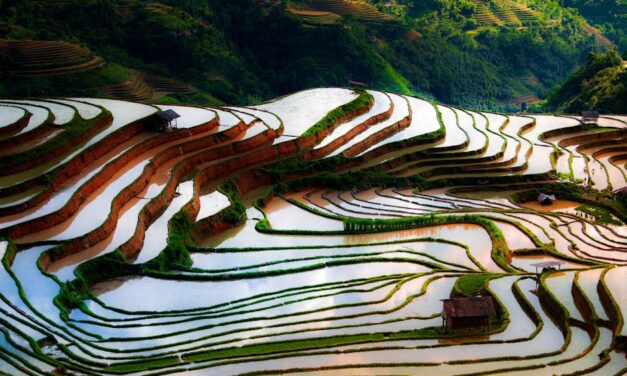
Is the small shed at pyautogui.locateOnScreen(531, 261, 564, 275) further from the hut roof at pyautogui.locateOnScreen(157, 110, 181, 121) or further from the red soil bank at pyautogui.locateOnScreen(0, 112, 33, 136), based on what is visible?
the red soil bank at pyautogui.locateOnScreen(0, 112, 33, 136)

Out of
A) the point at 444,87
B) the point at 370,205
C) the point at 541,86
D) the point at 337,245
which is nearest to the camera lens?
the point at 337,245

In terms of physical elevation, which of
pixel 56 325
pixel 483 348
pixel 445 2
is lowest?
pixel 56 325

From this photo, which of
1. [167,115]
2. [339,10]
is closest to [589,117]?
[167,115]

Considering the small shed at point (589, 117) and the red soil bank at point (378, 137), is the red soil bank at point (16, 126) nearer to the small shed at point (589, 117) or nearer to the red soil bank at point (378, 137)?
the red soil bank at point (378, 137)

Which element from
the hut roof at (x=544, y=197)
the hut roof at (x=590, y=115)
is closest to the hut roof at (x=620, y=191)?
the hut roof at (x=544, y=197)

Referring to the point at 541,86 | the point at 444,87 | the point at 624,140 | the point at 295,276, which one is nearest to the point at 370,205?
the point at 295,276

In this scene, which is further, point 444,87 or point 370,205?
point 444,87

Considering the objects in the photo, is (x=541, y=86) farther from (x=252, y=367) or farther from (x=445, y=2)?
(x=252, y=367)

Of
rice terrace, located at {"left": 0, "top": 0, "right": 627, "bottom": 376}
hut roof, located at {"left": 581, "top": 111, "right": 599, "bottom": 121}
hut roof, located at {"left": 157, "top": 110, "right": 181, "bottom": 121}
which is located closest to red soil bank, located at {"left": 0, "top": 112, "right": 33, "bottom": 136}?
rice terrace, located at {"left": 0, "top": 0, "right": 627, "bottom": 376}
